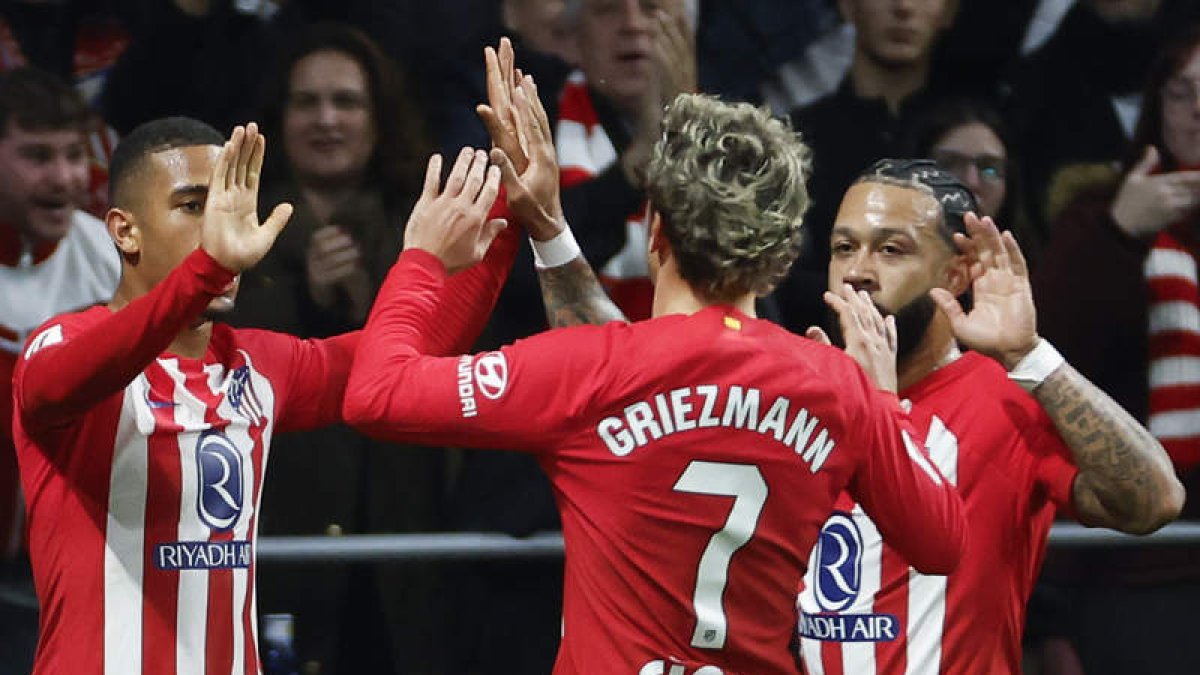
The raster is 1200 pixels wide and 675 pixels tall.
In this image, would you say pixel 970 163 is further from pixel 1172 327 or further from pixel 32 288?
pixel 32 288

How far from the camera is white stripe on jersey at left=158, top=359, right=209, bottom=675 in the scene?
352cm

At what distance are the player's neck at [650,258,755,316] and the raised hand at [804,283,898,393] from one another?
23 centimetres

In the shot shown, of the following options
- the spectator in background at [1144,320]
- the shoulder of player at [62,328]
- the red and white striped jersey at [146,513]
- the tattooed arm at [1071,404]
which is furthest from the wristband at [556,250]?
the spectator in background at [1144,320]

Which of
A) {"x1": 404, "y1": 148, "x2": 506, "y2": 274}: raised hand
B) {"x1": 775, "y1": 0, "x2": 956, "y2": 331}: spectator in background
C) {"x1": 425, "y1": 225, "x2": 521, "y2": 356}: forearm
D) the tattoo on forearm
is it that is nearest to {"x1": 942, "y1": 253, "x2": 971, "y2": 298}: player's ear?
the tattoo on forearm

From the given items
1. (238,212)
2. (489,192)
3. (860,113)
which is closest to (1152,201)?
(860,113)

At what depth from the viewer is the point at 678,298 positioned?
323cm

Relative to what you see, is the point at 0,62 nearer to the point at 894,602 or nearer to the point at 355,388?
the point at 355,388

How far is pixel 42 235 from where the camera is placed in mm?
4918

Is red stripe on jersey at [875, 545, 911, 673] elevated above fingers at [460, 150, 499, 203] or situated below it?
below

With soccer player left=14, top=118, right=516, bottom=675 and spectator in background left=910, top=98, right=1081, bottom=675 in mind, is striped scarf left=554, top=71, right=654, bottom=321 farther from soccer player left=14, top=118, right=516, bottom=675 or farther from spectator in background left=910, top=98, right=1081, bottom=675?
soccer player left=14, top=118, right=516, bottom=675

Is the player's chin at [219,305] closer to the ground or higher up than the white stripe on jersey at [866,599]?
higher up

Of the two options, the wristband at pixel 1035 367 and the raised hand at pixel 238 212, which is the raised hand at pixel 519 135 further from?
the wristband at pixel 1035 367

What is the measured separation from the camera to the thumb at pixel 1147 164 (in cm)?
526

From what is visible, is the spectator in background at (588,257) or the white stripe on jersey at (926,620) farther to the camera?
the spectator in background at (588,257)
